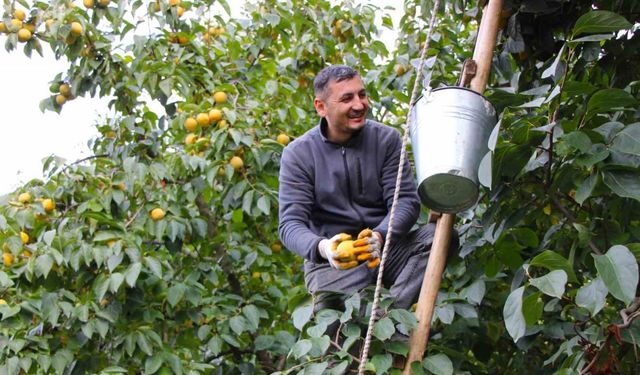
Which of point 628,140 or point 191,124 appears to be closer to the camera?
point 628,140

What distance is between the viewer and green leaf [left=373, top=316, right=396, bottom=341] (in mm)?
2670

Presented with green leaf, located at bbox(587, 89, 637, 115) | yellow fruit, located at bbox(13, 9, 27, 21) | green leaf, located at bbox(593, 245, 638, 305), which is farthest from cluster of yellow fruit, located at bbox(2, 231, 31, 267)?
green leaf, located at bbox(593, 245, 638, 305)

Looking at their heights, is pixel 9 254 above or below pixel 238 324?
above

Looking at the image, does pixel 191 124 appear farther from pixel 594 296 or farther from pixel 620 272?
pixel 620 272

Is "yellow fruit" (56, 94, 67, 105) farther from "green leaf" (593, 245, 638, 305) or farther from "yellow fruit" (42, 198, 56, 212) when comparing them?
"green leaf" (593, 245, 638, 305)

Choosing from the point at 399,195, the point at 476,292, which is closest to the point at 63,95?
the point at 399,195

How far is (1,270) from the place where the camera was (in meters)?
3.99

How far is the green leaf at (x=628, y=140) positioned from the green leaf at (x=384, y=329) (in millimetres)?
736

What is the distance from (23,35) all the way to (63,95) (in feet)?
1.13

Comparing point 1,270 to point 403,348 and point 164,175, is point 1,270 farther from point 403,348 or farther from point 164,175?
point 403,348

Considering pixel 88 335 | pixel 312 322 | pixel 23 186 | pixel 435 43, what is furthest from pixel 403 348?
pixel 23 186

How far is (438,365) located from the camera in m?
2.73

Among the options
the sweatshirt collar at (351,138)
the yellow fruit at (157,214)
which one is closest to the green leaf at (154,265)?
the yellow fruit at (157,214)

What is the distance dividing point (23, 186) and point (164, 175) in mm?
619
